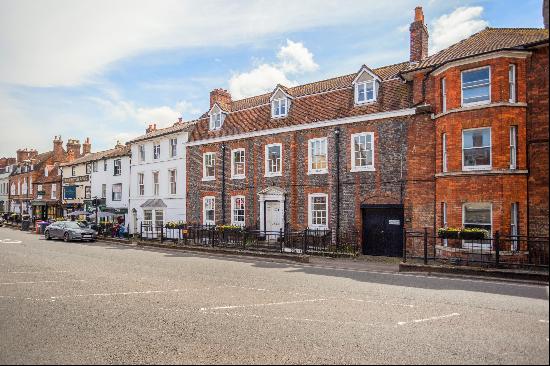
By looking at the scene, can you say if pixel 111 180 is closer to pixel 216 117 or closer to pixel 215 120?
pixel 215 120

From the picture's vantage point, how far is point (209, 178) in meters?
28.6

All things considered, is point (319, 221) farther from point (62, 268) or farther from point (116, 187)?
point (116, 187)

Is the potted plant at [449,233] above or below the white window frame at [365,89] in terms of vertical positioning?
below

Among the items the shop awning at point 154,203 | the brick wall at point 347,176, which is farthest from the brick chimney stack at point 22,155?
the brick wall at point 347,176

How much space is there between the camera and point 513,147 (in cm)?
1554

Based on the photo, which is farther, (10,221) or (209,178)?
(10,221)

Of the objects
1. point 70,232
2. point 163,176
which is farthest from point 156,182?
point 70,232

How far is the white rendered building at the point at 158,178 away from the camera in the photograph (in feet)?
102

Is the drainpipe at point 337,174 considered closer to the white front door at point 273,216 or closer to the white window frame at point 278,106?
the white front door at point 273,216

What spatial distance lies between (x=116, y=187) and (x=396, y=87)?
93.3 ft

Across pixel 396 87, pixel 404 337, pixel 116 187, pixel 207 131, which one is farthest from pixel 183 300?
pixel 116 187

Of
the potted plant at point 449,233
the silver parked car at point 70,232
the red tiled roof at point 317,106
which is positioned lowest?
the silver parked car at point 70,232

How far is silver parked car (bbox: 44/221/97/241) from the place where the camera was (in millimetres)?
29078

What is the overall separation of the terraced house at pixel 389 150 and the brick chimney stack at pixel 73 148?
30.4 meters
